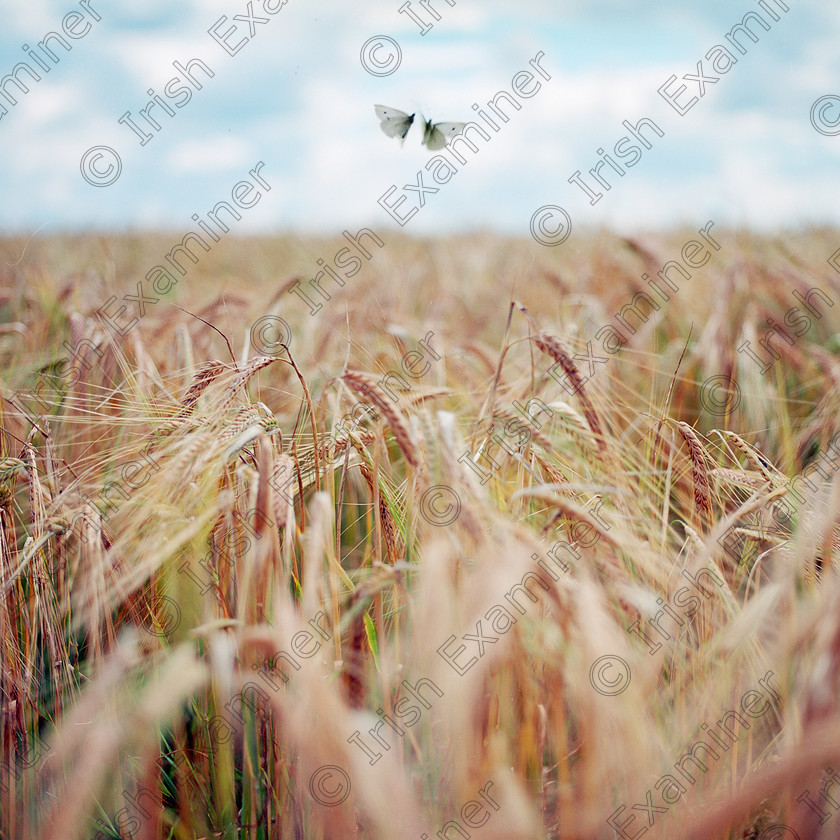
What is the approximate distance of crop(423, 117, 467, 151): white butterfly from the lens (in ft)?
3.77

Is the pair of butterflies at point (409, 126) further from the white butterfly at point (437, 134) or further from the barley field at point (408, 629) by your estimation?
the barley field at point (408, 629)

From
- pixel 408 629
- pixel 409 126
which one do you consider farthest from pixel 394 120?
pixel 408 629

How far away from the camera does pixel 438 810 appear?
2.54 ft

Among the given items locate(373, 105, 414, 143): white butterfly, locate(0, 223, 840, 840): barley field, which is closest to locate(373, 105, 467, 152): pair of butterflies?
locate(373, 105, 414, 143): white butterfly

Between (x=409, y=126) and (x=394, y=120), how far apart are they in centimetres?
3

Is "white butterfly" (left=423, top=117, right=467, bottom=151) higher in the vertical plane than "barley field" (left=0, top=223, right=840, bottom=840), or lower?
higher

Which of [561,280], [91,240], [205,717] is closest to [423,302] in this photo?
[561,280]

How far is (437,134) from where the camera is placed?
1165 millimetres

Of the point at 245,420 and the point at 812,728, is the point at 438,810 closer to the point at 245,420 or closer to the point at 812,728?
the point at 812,728

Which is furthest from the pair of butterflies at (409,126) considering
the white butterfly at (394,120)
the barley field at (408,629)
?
the barley field at (408,629)

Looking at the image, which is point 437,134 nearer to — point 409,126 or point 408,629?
point 409,126

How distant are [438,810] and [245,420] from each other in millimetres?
586

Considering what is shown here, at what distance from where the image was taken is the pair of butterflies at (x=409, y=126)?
115 centimetres

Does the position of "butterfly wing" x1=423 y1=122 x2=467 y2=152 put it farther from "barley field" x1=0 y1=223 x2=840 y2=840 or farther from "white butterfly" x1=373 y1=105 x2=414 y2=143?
"barley field" x1=0 y1=223 x2=840 y2=840
